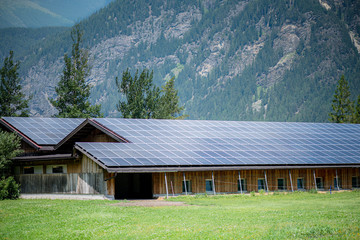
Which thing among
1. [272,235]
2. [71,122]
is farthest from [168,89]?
[272,235]

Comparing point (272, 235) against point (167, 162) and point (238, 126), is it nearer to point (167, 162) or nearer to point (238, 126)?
point (167, 162)

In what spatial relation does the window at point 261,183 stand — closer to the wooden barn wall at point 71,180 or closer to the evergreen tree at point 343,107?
the wooden barn wall at point 71,180

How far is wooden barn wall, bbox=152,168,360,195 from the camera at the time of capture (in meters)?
37.2

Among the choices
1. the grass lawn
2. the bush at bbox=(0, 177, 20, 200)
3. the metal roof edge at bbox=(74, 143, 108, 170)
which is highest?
the metal roof edge at bbox=(74, 143, 108, 170)

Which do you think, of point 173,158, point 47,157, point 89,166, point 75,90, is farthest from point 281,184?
point 75,90

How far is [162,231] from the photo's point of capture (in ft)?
65.1

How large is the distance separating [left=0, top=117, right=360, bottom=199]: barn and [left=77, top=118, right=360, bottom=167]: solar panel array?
74mm

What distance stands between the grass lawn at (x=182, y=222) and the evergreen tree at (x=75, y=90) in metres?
48.8

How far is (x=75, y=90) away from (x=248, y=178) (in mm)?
41530

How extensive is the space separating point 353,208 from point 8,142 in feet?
Answer: 82.3

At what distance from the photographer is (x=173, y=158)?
121ft

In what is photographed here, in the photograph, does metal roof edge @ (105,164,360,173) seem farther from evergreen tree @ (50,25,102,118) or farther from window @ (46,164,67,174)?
evergreen tree @ (50,25,102,118)

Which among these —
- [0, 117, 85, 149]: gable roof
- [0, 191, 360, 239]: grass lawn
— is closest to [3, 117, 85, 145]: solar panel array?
[0, 117, 85, 149]: gable roof

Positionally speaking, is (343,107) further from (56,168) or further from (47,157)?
(47,157)
